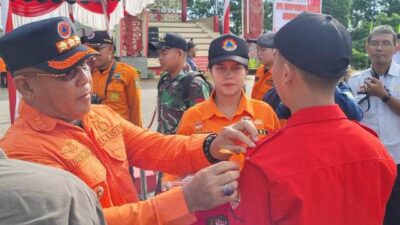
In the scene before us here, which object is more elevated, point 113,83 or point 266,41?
point 266,41

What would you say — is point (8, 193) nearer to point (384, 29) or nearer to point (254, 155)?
point (254, 155)

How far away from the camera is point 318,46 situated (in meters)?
1.35

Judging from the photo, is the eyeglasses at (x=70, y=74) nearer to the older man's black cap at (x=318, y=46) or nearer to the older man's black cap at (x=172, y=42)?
the older man's black cap at (x=318, y=46)

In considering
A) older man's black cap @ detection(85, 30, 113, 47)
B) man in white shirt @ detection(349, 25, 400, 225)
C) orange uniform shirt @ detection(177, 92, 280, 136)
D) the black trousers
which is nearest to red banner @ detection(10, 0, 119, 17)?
older man's black cap @ detection(85, 30, 113, 47)

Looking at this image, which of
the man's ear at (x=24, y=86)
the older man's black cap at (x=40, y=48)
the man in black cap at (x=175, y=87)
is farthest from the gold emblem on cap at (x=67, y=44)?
the man in black cap at (x=175, y=87)

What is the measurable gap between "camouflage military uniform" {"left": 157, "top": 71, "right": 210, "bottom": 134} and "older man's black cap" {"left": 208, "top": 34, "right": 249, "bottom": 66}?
3.81 feet

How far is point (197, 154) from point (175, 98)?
2.45m

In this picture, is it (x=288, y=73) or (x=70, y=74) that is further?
(x=70, y=74)

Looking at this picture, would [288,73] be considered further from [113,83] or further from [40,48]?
[113,83]

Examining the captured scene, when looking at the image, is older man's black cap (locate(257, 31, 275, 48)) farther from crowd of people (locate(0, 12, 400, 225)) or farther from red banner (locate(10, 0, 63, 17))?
crowd of people (locate(0, 12, 400, 225))

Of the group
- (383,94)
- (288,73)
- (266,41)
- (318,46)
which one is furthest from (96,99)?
(318,46)

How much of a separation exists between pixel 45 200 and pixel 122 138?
1.06 metres

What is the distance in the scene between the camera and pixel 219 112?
2828mm

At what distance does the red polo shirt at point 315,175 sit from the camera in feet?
4.26
